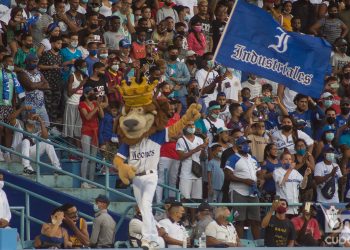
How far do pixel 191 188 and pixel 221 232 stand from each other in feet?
8.22

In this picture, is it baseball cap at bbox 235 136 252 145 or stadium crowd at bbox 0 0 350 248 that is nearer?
stadium crowd at bbox 0 0 350 248

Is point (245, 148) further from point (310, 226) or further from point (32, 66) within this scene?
point (32, 66)

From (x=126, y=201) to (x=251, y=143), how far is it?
2393 millimetres

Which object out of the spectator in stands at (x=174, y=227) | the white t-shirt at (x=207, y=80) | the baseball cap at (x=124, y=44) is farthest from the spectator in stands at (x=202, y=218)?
the baseball cap at (x=124, y=44)

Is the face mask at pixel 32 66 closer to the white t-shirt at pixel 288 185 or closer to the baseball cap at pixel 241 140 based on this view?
the baseball cap at pixel 241 140

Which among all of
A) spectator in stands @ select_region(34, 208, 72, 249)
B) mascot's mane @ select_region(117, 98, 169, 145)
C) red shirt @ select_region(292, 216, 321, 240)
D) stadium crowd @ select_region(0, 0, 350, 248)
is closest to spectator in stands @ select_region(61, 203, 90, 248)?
stadium crowd @ select_region(0, 0, 350, 248)

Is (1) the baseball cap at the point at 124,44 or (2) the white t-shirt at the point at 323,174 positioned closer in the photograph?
(2) the white t-shirt at the point at 323,174

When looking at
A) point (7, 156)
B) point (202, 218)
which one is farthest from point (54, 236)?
point (7, 156)

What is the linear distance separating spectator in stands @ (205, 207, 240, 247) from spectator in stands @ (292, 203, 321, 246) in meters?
1.27

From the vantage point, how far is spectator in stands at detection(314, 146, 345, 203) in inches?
1008

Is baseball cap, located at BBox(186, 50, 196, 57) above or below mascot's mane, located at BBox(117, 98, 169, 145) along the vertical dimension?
above

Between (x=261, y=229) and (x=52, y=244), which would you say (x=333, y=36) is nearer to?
(x=261, y=229)

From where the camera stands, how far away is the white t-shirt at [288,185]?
24.5 m

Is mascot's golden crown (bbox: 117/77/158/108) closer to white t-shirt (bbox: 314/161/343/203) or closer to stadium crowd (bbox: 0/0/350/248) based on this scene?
stadium crowd (bbox: 0/0/350/248)
